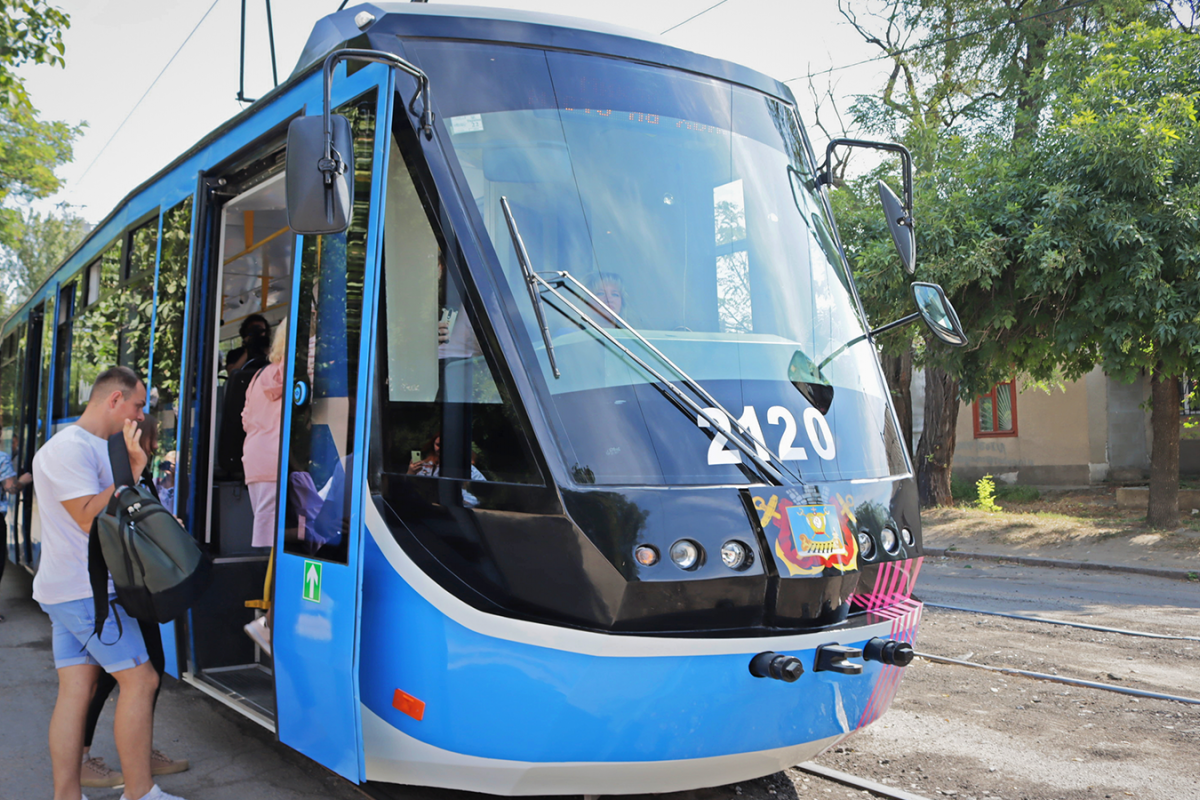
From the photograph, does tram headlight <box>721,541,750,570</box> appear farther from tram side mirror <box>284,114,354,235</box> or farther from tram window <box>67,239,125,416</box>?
tram window <box>67,239,125,416</box>

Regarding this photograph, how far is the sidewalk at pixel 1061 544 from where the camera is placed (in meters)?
13.0

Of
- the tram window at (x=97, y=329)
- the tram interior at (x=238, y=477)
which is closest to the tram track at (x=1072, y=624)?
the tram interior at (x=238, y=477)

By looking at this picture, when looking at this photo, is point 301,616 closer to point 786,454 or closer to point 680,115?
point 786,454

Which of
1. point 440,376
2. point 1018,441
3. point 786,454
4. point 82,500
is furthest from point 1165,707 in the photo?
point 1018,441

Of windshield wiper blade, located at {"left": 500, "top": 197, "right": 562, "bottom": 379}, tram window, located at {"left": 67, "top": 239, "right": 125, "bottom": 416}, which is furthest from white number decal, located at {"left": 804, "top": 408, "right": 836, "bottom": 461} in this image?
tram window, located at {"left": 67, "top": 239, "right": 125, "bottom": 416}

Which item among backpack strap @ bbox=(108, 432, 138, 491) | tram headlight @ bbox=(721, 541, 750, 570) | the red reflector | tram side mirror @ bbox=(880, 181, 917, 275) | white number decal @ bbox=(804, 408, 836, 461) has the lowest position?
the red reflector

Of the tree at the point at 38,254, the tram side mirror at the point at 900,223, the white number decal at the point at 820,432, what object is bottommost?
Result: the white number decal at the point at 820,432

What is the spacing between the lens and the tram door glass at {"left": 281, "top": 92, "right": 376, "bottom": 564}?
3760 millimetres

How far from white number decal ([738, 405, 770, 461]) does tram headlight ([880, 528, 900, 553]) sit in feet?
1.93

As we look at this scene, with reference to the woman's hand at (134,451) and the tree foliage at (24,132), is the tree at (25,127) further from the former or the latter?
the woman's hand at (134,451)

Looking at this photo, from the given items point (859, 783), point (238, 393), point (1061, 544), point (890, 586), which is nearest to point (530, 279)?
point (890, 586)

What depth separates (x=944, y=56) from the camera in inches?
782

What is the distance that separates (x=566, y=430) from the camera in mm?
3367

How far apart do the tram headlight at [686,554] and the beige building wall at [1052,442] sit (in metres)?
20.9
